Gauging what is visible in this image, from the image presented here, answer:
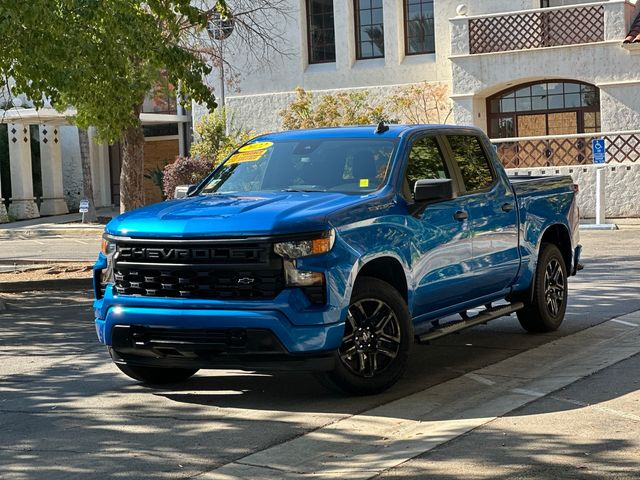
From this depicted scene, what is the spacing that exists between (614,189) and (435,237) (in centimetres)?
2061

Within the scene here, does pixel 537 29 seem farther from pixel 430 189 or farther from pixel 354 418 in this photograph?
pixel 354 418

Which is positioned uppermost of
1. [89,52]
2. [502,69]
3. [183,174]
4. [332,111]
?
[502,69]

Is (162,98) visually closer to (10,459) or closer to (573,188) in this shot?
(573,188)

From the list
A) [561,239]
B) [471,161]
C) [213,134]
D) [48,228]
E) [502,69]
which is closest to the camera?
[471,161]

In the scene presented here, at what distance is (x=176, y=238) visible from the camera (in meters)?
7.79

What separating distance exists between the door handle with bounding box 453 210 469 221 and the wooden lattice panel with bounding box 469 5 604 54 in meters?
22.0

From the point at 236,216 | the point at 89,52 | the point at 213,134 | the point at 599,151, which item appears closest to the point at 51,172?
the point at 213,134

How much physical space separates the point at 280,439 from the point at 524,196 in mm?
4107

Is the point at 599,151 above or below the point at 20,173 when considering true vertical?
above

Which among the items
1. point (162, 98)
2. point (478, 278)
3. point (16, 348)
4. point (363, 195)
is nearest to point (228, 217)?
point (363, 195)

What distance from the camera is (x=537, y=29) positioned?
30500mm

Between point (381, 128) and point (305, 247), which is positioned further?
point (381, 128)

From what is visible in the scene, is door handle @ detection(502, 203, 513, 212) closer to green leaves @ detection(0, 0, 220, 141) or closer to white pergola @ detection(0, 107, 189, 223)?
green leaves @ detection(0, 0, 220, 141)

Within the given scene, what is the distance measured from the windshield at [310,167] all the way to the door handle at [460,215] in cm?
72
